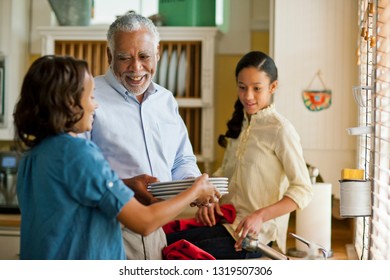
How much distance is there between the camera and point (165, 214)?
84cm

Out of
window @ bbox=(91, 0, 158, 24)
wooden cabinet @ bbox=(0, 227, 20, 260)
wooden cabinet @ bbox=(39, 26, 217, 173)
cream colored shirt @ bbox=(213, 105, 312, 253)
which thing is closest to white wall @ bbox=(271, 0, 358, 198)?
wooden cabinet @ bbox=(39, 26, 217, 173)

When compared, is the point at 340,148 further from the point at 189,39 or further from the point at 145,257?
A: the point at 145,257

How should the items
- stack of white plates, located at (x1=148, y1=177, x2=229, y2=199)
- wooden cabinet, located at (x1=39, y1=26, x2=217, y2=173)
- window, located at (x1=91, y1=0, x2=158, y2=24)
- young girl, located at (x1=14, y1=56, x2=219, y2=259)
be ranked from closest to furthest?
1. young girl, located at (x1=14, y1=56, x2=219, y2=259)
2. stack of white plates, located at (x1=148, y1=177, x2=229, y2=199)
3. wooden cabinet, located at (x1=39, y1=26, x2=217, y2=173)
4. window, located at (x1=91, y1=0, x2=158, y2=24)

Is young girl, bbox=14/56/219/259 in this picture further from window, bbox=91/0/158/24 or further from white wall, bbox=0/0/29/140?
window, bbox=91/0/158/24

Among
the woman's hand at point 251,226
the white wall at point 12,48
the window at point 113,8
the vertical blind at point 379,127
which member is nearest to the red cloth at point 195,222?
the woman's hand at point 251,226

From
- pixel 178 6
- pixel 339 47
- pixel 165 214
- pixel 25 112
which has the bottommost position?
pixel 165 214

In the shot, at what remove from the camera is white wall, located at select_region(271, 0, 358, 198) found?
1919 millimetres

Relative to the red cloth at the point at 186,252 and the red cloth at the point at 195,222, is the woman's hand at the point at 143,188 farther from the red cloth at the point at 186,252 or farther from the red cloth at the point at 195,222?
the red cloth at the point at 195,222

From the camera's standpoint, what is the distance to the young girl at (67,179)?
792mm

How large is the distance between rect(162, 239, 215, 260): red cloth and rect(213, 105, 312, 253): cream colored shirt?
289mm
